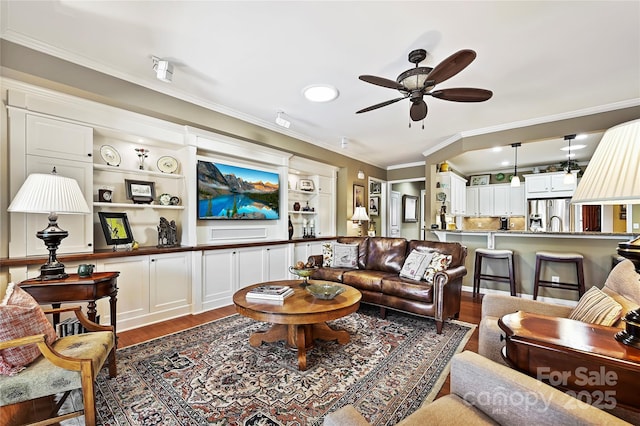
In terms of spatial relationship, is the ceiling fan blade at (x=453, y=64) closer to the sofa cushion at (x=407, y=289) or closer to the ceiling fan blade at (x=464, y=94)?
the ceiling fan blade at (x=464, y=94)

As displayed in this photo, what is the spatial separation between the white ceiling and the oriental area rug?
8.60 feet

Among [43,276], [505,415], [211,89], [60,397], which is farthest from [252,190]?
[505,415]

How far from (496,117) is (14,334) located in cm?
509

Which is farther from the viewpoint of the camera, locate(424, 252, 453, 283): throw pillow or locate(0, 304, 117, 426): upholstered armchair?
locate(424, 252, 453, 283): throw pillow

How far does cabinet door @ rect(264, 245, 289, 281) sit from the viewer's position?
172 inches

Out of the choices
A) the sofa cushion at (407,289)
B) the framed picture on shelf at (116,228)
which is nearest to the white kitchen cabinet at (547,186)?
the sofa cushion at (407,289)

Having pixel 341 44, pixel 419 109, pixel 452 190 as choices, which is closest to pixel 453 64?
pixel 419 109

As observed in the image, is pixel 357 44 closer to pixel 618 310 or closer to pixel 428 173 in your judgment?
pixel 618 310

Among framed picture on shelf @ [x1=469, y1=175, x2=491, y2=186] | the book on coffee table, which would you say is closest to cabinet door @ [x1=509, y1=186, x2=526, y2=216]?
framed picture on shelf @ [x1=469, y1=175, x2=491, y2=186]

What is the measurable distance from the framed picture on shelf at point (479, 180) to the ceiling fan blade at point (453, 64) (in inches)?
233

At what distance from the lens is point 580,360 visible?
101cm

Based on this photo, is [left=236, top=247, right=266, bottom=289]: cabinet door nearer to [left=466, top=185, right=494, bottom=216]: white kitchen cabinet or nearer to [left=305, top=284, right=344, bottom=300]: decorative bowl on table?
[left=305, top=284, right=344, bottom=300]: decorative bowl on table

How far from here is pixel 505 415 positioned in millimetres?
983

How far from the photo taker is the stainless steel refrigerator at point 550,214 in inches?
234
